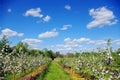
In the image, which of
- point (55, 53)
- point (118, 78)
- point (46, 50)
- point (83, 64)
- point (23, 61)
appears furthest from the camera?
point (55, 53)

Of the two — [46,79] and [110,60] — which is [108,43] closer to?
[110,60]

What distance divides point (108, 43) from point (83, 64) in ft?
74.1

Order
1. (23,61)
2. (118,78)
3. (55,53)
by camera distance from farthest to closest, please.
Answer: (55,53)
(23,61)
(118,78)

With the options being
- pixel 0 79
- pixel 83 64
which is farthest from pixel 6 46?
pixel 83 64

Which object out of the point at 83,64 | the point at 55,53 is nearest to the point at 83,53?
the point at 83,64

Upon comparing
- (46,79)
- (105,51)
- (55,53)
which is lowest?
(46,79)

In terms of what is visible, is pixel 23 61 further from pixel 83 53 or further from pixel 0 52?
pixel 0 52

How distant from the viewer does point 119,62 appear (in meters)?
43.9

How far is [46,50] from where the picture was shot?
15538cm

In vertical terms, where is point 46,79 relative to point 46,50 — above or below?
below

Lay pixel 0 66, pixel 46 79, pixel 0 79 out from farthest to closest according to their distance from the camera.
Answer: pixel 46 79
pixel 0 66
pixel 0 79

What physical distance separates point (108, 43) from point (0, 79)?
6222 millimetres

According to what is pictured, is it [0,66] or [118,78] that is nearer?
[118,78]

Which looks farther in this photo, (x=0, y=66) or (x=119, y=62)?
(x=119, y=62)
